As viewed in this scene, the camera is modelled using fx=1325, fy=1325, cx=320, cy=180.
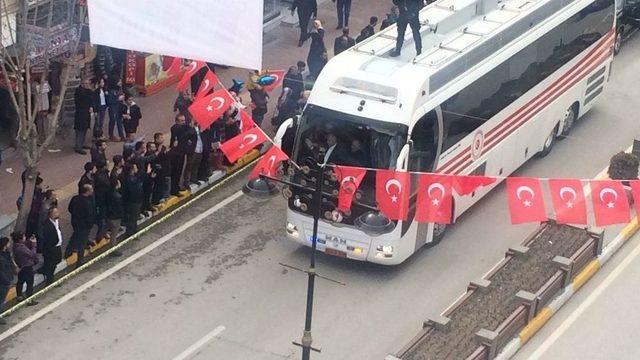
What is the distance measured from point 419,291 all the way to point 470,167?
269 centimetres

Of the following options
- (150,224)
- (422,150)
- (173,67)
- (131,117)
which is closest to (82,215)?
(150,224)

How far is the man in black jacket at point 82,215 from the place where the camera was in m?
21.3

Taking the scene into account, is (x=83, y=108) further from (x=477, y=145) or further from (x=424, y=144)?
(x=477, y=145)

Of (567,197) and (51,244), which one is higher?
(567,197)

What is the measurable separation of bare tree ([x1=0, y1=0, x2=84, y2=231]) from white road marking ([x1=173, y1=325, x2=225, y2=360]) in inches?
141

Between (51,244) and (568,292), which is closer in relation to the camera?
(51,244)

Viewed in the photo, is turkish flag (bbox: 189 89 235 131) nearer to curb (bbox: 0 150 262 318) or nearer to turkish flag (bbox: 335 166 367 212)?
turkish flag (bbox: 335 166 367 212)

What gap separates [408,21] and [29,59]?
642 centimetres

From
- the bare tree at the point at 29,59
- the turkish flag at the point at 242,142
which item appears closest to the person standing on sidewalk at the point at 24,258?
the bare tree at the point at 29,59

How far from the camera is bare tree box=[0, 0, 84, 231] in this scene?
20.8 m

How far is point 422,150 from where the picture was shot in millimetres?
21641

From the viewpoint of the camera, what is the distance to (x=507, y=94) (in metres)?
24.3

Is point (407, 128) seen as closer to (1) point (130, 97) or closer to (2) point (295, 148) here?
(2) point (295, 148)

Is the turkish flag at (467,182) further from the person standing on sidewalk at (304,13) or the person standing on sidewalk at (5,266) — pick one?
the person standing on sidewalk at (304,13)
